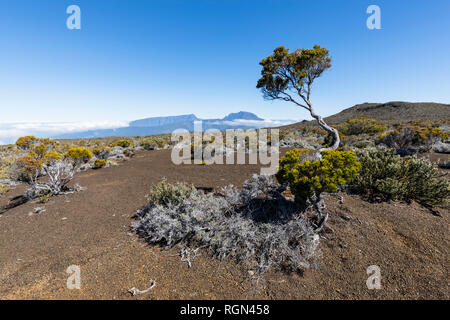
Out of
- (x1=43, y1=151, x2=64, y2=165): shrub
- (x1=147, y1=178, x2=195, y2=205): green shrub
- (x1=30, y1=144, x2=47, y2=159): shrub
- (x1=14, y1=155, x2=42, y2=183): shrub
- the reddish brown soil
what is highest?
(x1=30, y1=144, x2=47, y2=159): shrub

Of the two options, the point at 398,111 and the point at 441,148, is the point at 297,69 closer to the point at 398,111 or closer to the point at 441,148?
the point at 441,148

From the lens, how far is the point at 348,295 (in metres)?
2.65

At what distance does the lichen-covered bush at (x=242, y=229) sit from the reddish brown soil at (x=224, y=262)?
23 centimetres

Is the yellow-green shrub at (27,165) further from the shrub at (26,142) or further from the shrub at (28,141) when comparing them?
the shrub at (26,142)

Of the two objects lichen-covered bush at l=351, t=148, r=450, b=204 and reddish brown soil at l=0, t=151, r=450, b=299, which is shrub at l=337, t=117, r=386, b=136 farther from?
reddish brown soil at l=0, t=151, r=450, b=299

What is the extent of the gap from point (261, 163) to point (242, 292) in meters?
7.90

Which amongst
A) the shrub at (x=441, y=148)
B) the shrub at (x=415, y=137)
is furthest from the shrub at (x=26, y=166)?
the shrub at (x=415, y=137)

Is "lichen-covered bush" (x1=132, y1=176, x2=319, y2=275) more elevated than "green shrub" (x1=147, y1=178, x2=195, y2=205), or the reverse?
"green shrub" (x1=147, y1=178, x2=195, y2=205)

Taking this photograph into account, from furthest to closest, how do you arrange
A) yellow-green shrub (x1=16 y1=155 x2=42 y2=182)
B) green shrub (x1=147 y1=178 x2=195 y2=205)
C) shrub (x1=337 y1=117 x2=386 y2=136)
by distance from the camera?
shrub (x1=337 y1=117 x2=386 y2=136)
yellow-green shrub (x1=16 y1=155 x2=42 y2=182)
green shrub (x1=147 y1=178 x2=195 y2=205)

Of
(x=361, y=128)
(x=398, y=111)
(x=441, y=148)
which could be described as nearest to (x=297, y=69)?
(x=441, y=148)

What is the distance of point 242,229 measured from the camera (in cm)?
369

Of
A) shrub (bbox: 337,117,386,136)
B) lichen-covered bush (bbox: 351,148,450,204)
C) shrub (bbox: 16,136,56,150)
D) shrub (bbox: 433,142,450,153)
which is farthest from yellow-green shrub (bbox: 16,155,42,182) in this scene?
shrub (bbox: 337,117,386,136)

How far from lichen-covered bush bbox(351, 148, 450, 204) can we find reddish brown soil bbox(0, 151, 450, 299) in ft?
1.20

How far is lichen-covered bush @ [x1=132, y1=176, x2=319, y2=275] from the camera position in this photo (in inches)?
129
